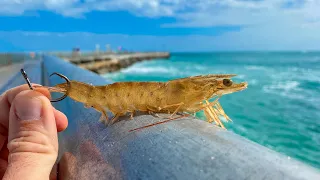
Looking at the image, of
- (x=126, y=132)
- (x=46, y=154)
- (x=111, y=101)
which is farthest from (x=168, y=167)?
(x=111, y=101)

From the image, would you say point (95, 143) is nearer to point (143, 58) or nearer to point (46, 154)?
point (46, 154)

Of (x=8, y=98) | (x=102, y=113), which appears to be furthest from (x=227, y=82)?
(x=8, y=98)

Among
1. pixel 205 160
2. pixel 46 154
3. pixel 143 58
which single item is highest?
pixel 205 160

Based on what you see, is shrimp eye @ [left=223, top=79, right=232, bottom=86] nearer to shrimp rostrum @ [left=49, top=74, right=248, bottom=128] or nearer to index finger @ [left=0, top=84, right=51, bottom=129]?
shrimp rostrum @ [left=49, top=74, right=248, bottom=128]

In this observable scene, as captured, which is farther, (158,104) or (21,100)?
(158,104)

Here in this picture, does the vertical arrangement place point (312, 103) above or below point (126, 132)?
below

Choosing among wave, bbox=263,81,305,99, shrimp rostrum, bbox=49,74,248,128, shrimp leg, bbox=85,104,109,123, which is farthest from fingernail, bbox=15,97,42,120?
wave, bbox=263,81,305,99

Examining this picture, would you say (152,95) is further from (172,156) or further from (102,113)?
(172,156)
